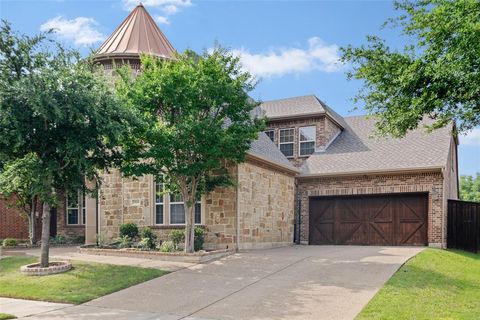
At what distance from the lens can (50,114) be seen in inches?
445

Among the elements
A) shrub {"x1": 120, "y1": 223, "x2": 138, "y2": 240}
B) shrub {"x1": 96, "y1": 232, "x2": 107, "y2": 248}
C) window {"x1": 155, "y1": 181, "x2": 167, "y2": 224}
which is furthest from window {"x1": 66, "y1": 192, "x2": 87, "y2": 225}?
window {"x1": 155, "y1": 181, "x2": 167, "y2": 224}

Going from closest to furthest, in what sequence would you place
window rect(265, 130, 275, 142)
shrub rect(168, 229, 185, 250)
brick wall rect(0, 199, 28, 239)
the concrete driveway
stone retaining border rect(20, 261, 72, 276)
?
the concrete driveway < stone retaining border rect(20, 261, 72, 276) < shrub rect(168, 229, 185, 250) < brick wall rect(0, 199, 28, 239) < window rect(265, 130, 275, 142)

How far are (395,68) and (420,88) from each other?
2.54ft

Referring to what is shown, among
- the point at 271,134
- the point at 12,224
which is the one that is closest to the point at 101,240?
the point at 12,224

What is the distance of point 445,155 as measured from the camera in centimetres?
1856

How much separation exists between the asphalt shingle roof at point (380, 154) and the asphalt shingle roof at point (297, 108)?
1883mm

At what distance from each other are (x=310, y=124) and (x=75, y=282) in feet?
49.0

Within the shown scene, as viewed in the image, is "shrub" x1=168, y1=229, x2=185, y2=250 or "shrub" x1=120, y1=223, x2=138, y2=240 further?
"shrub" x1=120, y1=223, x2=138, y2=240

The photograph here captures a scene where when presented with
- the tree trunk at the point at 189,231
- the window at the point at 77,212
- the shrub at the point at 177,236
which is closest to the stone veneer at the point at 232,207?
the shrub at the point at 177,236

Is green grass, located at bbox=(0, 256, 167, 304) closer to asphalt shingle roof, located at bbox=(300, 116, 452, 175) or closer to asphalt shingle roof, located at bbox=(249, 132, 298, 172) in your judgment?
asphalt shingle roof, located at bbox=(249, 132, 298, 172)

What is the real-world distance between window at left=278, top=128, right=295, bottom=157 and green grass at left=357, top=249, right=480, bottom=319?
10455 millimetres

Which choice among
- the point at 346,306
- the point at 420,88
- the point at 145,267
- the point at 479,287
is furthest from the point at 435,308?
the point at 145,267

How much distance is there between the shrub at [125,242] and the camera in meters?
16.1

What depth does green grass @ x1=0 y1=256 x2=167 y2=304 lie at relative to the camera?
9.91m
